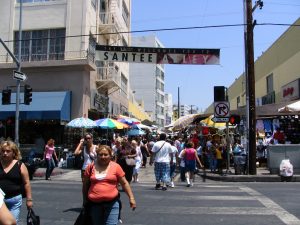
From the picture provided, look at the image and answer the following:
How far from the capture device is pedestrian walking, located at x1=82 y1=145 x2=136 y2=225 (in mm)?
5742

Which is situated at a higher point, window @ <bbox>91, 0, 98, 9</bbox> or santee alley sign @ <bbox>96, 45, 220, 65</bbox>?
window @ <bbox>91, 0, 98, 9</bbox>

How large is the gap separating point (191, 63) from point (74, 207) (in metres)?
11.7

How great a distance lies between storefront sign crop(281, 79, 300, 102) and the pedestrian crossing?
1614 cm

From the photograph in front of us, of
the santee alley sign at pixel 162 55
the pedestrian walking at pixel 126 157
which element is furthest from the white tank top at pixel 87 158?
the santee alley sign at pixel 162 55

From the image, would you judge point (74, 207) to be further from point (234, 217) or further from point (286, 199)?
point (286, 199)

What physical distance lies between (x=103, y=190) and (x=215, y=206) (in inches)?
206

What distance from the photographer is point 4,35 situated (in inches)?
1201

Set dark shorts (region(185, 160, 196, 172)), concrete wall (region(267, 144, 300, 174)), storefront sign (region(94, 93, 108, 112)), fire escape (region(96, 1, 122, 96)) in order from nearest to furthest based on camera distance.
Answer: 1. dark shorts (region(185, 160, 196, 172))
2. concrete wall (region(267, 144, 300, 174))
3. storefront sign (region(94, 93, 108, 112))
4. fire escape (region(96, 1, 122, 96))

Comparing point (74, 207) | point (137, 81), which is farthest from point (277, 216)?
point (137, 81)

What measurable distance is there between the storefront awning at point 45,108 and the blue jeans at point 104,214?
21423 mm

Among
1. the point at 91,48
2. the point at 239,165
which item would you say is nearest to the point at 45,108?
the point at 91,48

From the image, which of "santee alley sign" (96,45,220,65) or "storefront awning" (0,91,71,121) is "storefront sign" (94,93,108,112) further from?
"santee alley sign" (96,45,220,65)

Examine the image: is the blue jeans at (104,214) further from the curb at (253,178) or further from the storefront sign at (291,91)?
the storefront sign at (291,91)

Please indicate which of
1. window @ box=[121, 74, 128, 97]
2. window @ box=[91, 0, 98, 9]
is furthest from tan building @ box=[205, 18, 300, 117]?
window @ box=[121, 74, 128, 97]
